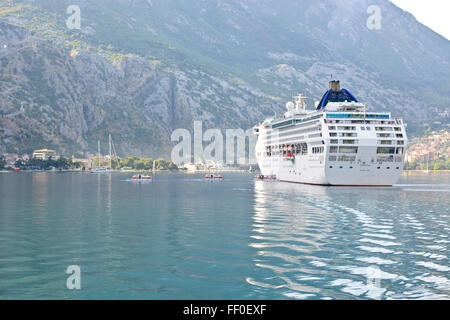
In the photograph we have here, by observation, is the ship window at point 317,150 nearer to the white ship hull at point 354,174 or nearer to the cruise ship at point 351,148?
the cruise ship at point 351,148

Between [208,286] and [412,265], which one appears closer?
[208,286]

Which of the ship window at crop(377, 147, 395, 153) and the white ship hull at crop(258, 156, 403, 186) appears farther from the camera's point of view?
the white ship hull at crop(258, 156, 403, 186)

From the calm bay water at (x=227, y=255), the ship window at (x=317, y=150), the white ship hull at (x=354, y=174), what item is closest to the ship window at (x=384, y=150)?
the white ship hull at (x=354, y=174)

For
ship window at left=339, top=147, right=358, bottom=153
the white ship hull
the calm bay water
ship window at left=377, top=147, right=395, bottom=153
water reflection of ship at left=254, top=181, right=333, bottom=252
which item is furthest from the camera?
the white ship hull

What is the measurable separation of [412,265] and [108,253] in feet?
58.9

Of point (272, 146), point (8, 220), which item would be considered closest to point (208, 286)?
point (8, 220)

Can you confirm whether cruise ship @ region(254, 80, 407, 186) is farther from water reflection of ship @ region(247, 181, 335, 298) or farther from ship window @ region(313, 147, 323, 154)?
water reflection of ship @ region(247, 181, 335, 298)

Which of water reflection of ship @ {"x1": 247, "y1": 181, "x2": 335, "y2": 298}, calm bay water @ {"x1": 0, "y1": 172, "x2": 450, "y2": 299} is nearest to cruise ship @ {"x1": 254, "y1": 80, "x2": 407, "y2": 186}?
water reflection of ship @ {"x1": 247, "y1": 181, "x2": 335, "y2": 298}

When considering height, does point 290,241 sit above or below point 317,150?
below

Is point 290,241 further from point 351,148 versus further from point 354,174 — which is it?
point 351,148

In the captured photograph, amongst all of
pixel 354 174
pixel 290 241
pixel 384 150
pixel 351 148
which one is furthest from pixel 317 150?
pixel 290 241

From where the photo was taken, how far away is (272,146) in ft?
512

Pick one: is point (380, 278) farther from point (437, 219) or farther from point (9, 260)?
point (437, 219)
